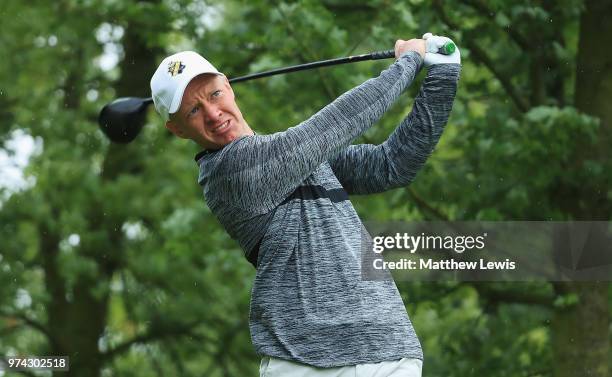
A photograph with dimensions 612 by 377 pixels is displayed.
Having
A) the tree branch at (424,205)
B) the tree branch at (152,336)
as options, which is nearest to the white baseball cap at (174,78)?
the tree branch at (424,205)

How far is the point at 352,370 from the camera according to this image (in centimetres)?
277

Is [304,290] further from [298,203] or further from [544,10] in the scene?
[544,10]

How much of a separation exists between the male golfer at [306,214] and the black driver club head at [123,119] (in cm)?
132

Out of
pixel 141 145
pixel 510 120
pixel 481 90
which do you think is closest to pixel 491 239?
pixel 510 120

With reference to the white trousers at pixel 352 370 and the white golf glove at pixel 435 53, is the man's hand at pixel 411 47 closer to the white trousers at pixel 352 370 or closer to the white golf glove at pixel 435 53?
the white golf glove at pixel 435 53

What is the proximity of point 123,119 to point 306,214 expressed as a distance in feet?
5.64

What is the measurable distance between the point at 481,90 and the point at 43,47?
15.6ft

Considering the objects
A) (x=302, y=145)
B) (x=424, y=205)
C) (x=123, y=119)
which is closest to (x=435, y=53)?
(x=302, y=145)

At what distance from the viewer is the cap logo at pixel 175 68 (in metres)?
3.01

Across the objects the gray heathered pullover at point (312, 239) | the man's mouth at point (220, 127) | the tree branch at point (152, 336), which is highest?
the man's mouth at point (220, 127)

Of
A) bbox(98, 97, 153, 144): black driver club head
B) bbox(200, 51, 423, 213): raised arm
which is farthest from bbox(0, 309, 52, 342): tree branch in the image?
bbox(200, 51, 423, 213): raised arm

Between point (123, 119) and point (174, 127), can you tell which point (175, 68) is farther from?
point (123, 119)

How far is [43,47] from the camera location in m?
10.5

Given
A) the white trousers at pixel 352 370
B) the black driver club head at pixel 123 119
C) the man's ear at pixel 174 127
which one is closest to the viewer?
the white trousers at pixel 352 370
